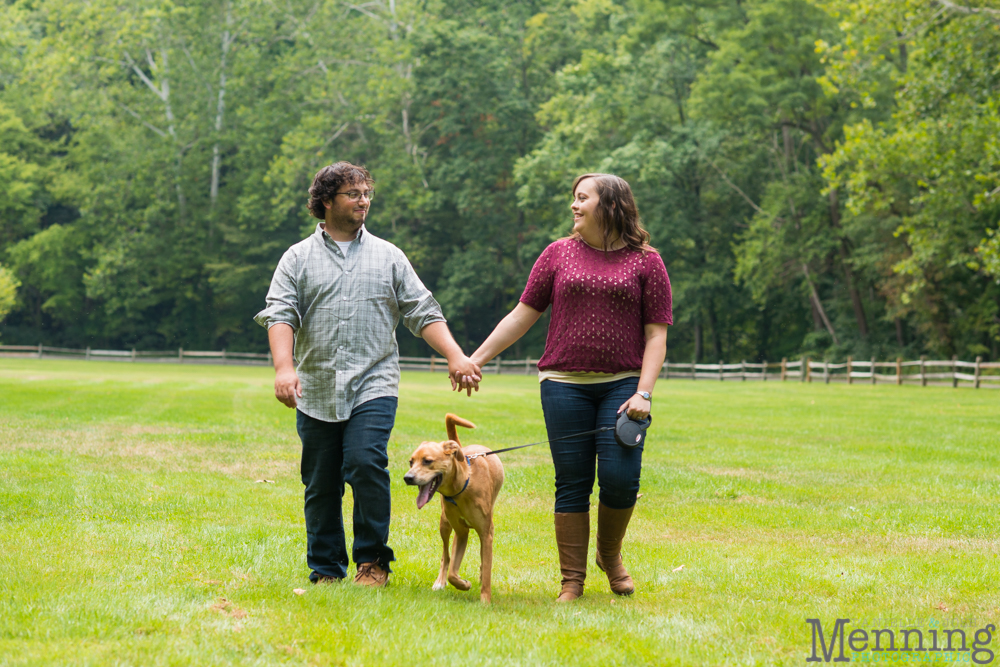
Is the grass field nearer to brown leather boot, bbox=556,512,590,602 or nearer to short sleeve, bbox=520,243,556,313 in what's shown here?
brown leather boot, bbox=556,512,590,602

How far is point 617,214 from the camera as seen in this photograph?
16.7 ft

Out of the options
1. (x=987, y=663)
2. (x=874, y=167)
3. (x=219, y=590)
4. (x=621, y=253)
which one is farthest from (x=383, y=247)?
(x=874, y=167)

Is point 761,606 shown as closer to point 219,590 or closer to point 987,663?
point 987,663

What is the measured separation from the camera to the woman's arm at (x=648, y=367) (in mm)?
4844

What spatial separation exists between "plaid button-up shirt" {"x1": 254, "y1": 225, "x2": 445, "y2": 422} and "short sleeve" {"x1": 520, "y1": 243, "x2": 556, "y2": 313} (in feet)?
1.64

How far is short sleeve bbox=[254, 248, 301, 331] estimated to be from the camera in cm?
503

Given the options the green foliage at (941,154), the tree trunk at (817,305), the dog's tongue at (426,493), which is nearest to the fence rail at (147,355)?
the tree trunk at (817,305)

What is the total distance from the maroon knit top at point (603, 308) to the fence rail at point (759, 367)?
2247 cm

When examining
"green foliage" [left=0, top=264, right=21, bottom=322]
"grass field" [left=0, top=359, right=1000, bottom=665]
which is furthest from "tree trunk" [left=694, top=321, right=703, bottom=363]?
"grass field" [left=0, top=359, right=1000, bottom=665]

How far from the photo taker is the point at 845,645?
13.6ft

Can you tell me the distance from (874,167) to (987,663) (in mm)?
25815

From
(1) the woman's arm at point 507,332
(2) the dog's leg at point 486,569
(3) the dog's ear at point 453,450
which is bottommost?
(2) the dog's leg at point 486,569

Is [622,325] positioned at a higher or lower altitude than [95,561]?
higher

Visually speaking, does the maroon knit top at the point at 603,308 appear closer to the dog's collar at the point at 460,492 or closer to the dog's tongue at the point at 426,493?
the dog's collar at the point at 460,492
